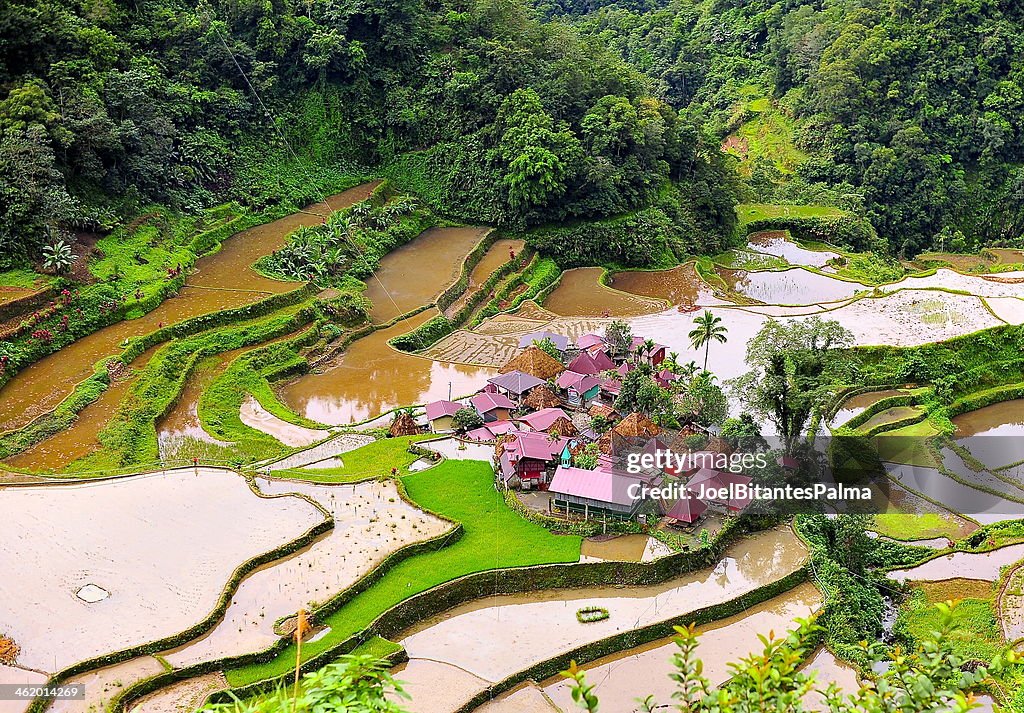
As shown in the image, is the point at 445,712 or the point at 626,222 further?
the point at 626,222

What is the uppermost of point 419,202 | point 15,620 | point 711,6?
point 711,6

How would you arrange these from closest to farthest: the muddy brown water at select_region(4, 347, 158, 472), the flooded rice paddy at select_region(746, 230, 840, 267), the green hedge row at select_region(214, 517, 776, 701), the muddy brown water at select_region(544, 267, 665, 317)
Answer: the green hedge row at select_region(214, 517, 776, 701), the muddy brown water at select_region(4, 347, 158, 472), the muddy brown water at select_region(544, 267, 665, 317), the flooded rice paddy at select_region(746, 230, 840, 267)

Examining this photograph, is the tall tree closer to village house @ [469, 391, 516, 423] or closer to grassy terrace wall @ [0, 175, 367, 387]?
village house @ [469, 391, 516, 423]

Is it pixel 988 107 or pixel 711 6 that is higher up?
pixel 711 6

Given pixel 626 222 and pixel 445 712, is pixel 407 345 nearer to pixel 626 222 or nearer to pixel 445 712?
pixel 626 222

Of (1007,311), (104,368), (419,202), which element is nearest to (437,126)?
(419,202)

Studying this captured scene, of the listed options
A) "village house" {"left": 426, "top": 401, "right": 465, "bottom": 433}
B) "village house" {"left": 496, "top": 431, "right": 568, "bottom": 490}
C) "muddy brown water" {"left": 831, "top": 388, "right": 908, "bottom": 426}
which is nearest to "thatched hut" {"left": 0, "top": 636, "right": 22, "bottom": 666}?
"village house" {"left": 496, "top": 431, "right": 568, "bottom": 490}

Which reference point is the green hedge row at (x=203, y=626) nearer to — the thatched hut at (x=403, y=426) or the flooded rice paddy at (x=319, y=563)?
the flooded rice paddy at (x=319, y=563)
